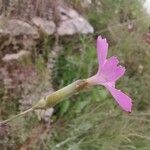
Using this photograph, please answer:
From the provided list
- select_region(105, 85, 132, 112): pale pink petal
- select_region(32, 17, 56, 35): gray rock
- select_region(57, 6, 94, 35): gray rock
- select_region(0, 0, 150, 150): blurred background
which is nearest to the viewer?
select_region(105, 85, 132, 112): pale pink petal

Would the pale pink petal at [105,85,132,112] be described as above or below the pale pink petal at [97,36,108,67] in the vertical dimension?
below

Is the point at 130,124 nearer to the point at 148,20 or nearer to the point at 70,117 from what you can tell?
the point at 70,117

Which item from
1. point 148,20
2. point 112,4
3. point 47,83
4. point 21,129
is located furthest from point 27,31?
point 148,20

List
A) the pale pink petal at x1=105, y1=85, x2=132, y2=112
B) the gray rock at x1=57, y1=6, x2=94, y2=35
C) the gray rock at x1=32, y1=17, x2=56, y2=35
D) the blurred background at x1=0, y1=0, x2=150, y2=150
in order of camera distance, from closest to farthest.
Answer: the pale pink petal at x1=105, y1=85, x2=132, y2=112 → the blurred background at x1=0, y1=0, x2=150, y2=150 → the gray rock at x1=32, y1=17, x2=56, y2=35 → the gray rock at x1=57, y1=6, x2=94, y2=35

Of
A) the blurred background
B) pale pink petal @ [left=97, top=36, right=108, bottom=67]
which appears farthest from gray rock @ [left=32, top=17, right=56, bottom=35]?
pale pink petal @ [left=97, top=36, right=108, bottom=67]

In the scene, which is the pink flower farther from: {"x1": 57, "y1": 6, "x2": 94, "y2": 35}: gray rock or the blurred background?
{"x1": 57, "y1": 6, "x2": 94, "y2": 35}: gray rock

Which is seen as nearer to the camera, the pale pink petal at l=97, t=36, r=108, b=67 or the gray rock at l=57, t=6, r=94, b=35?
the pale pink petal at l=97, t=36, r=108, b=67

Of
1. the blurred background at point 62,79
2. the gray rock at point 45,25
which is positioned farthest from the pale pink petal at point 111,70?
the gray rock at point 45,25
